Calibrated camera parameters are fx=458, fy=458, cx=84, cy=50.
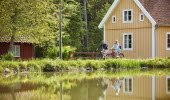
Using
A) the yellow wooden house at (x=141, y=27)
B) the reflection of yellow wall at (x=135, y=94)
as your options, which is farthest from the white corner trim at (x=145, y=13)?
the reflection of yellow wall at (x=135, y=94)

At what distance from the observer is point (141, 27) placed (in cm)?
3734

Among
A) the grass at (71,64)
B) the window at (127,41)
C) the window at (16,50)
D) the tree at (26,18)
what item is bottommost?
the grass at (71,64)

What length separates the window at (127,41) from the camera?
3816 centimetres

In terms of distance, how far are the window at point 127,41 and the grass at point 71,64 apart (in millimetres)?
8656

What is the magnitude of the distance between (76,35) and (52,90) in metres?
33.7

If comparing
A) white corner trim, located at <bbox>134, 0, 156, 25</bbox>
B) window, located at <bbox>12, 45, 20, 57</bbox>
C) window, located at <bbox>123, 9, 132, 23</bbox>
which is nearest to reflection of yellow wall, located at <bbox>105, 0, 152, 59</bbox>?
window, located at <bbox>123, 9, 132, 23</bbox>

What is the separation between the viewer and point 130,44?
3819 centimetres

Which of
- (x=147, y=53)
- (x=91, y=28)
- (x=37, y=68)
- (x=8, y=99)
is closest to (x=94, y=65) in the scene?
(x=37, y=68)

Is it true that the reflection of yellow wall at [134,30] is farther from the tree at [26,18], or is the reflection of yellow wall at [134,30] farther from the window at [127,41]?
the tree at [26,18]

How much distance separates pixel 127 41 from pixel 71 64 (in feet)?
45.6

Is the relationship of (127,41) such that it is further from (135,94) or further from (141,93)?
(135,94)

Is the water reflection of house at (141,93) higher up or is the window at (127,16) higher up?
the window at (127,16)

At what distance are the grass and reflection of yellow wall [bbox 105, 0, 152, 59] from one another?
7.19 m

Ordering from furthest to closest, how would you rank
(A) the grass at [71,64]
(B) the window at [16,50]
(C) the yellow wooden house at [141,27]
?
(B) the window at [16,50] → (C) the yellow wooden house at [141,27] → (A) the grass at [71,64]
